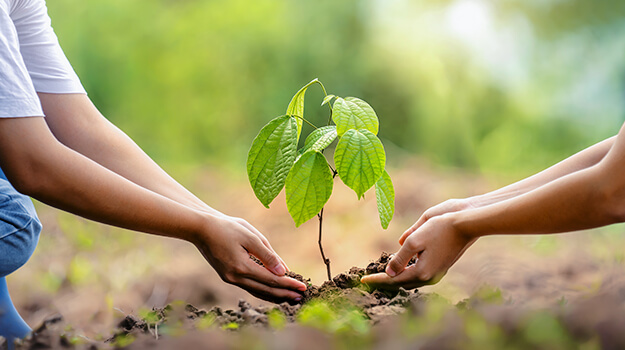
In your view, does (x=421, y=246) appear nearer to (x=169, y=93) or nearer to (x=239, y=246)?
(x=239, y=246)

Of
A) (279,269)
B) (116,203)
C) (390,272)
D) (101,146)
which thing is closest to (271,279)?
(279,269)

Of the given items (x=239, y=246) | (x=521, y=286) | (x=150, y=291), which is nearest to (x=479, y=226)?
(x=239, y=246)

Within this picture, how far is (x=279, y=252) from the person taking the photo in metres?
3.31

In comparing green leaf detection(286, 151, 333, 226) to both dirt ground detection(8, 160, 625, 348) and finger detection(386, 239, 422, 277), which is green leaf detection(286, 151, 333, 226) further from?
dirt ground detection(8, 160, 625, 348)

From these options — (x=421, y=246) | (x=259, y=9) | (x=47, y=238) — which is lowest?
(x=47, y=238)

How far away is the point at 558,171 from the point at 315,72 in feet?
10.7

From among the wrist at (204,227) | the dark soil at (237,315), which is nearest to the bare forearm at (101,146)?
the wrist at (204,227)

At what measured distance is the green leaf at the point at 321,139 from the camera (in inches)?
49.4

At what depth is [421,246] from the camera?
4.14 ft

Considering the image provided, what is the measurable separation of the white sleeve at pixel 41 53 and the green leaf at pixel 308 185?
650 mm

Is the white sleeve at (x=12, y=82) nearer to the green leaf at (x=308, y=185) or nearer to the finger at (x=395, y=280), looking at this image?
the green leaf at (x=308, y=185)

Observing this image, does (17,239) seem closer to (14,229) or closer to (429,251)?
(14,229)

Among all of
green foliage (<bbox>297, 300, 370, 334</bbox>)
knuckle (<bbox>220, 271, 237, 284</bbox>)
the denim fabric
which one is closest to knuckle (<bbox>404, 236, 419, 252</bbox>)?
green foliage (<bbox>297, 300, 370, 334</bbox>)

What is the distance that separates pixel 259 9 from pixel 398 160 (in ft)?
5.83
